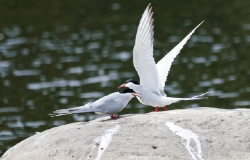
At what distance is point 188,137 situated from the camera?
8.67 metres

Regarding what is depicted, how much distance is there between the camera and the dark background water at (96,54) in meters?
17.3

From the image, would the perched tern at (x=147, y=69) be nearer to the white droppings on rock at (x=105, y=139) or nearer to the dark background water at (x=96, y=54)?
the white droppings on rock at (x=105, y=139)

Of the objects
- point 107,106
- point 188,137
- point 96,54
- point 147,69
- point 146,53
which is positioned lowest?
→ point 188,137

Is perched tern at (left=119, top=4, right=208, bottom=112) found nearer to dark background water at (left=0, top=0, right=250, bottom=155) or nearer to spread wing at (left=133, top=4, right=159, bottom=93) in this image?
spread wing at (left=133, top=4, right=159, bottom=93)

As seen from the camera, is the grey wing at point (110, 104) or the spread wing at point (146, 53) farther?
the spread wing at point (146, 53)

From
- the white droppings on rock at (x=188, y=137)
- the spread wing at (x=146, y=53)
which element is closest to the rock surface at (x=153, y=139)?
the white droppings on rock at (x=188, y=137)

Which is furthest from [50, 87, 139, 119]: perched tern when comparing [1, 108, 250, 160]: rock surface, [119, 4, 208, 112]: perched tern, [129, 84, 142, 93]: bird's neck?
[129, 84, 142, 93]: bird's neck

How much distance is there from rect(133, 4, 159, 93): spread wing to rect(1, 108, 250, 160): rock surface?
5.26 feet

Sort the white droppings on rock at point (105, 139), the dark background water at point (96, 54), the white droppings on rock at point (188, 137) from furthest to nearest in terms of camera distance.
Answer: the dark background water at point (96, 54) → the white droppings on rock at point (105, 139) → the white droppings on rock at point (188, 137)

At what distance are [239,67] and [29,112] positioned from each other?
6.94m

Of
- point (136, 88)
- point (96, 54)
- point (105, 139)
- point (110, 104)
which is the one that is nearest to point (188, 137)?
point (105, 139)

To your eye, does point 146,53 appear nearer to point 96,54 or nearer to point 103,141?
point 103,141

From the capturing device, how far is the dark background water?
56.7ft

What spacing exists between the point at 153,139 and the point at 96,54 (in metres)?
13.8
